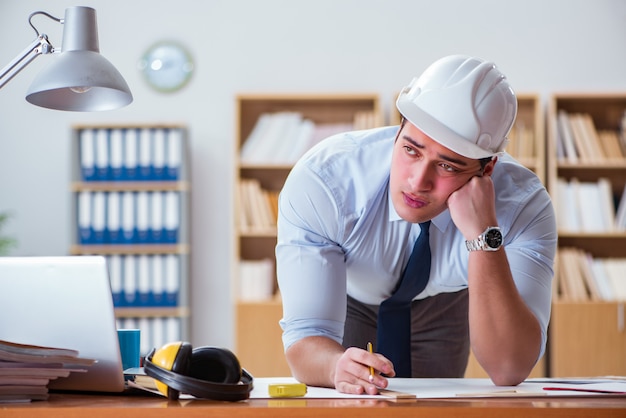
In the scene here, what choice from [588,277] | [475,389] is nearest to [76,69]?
[475,389]

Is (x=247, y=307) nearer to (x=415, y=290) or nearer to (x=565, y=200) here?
(x=565, y=200)

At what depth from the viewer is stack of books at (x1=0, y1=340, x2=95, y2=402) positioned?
1191 mm

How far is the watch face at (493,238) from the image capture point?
1.56 m

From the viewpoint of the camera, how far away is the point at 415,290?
186 centimetres

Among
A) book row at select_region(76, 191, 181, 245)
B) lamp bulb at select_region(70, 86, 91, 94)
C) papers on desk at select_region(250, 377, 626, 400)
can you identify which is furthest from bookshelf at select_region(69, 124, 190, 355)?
papers on desk at select_region(250, 377, 626, 400)

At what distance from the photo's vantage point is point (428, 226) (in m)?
1.73

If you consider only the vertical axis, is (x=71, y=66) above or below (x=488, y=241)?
above

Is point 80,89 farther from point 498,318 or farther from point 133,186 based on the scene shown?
point 133,186

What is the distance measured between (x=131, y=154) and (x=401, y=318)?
112 inches

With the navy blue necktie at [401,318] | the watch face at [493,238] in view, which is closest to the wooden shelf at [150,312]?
the navy blue necktie at [401,318]

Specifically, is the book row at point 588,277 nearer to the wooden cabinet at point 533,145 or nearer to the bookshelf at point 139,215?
the wooden cabinet at point 533,145

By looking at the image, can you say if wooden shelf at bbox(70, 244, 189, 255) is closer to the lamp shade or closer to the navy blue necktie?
the navy blue necktie

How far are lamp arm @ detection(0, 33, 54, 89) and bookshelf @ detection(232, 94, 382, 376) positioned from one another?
112 inches

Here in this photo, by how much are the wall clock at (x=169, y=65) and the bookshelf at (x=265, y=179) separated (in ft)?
1.43
